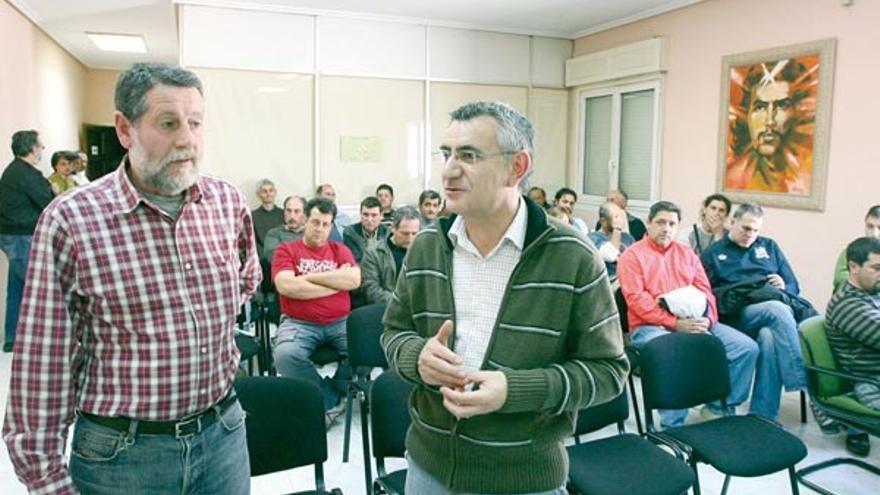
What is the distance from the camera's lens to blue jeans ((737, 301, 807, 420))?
3.67 m

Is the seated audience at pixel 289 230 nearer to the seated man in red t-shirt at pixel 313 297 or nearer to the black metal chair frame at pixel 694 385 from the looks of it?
the seated man in red t-shirt at pixel 313 297

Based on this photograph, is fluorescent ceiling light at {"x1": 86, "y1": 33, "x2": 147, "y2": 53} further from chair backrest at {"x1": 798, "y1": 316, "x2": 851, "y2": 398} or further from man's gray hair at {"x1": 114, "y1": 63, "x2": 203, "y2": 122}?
chair backrest at {"x1": 798, "y1": 316, "x2": 851, "y2": 398}

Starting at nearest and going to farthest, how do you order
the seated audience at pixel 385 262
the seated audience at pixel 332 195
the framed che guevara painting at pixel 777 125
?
the seated audience at pixel 385 262
the framed che guevara painting at pixel 777 125
the seated audience at pixel 332 195

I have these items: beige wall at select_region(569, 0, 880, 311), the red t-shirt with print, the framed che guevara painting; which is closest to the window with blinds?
beige wall at select_region(569, 0, 880, 311)

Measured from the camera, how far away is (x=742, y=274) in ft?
13.8

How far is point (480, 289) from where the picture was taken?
Result: 134 cm

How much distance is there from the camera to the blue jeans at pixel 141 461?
1256 mm

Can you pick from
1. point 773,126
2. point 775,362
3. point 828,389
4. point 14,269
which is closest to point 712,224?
point 773,126

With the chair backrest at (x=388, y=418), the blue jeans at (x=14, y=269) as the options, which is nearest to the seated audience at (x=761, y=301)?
the chair backrest at (x=388, y=418)

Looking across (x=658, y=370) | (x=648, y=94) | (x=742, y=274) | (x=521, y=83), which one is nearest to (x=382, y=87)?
(x=521, y=83)

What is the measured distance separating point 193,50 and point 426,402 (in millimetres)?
5815

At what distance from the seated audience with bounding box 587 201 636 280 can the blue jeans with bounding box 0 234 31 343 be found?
430 centimetres

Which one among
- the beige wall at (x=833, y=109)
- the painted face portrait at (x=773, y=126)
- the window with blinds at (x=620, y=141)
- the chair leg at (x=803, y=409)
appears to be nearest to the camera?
the chair leg at (x=803, y=409)

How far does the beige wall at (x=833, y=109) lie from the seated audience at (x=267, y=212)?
378 cm
